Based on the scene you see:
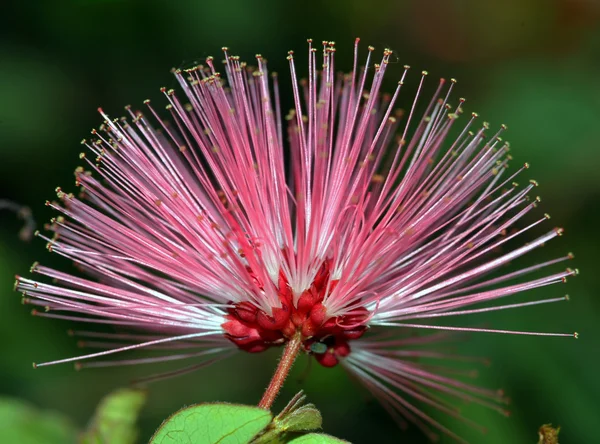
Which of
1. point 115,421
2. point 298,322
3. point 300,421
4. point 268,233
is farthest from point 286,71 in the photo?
point 300,421

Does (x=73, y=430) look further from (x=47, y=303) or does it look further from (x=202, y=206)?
(x=202, y=206)

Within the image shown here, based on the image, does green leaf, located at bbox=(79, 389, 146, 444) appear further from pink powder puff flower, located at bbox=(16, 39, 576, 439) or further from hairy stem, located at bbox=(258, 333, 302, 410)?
hairy stem, located at bbox=(258, 333, 302, 410)

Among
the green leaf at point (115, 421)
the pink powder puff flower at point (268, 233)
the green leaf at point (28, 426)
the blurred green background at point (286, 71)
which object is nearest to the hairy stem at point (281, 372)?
the pink powder puff flower at point (268, 233)

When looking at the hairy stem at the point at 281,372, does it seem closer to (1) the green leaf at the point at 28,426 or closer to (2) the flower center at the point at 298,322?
(2) the flower center at the point at 298,322

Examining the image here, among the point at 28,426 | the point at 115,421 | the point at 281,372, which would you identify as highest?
the point at 281,372

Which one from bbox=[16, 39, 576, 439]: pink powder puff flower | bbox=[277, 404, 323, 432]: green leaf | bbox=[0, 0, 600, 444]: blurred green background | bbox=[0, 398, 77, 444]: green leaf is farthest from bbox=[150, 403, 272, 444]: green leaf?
bbox=[0, 0, 600, 444]: blurred green background

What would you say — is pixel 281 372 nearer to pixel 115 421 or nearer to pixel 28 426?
pixel 115 421

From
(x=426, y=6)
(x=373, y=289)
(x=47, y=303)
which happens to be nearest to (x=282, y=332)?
(x=373, y=289)
